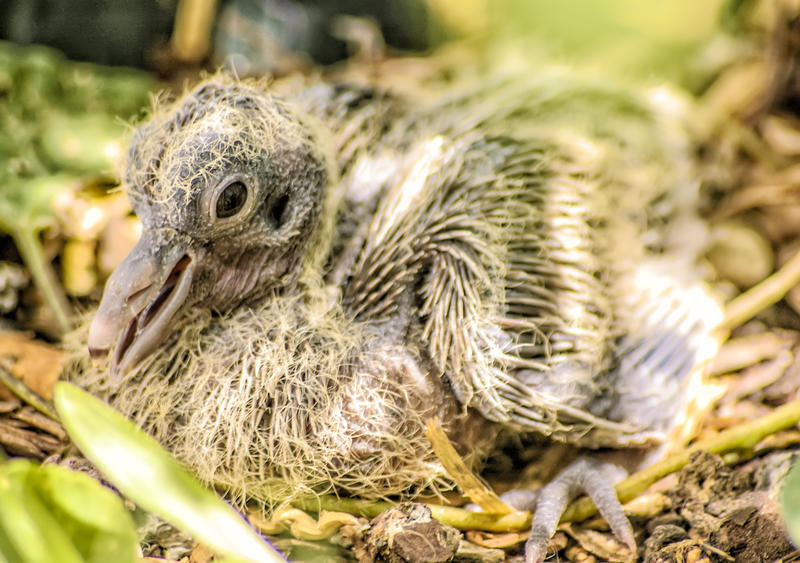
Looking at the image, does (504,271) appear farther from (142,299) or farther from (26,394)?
(26,394)

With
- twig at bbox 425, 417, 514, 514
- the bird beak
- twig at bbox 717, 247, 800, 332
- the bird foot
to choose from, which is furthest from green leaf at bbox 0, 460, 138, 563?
twig at bbox 717, 247, 800, 332

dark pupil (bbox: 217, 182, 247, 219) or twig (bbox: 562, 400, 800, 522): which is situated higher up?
dark pupil (bbox: 217, 182, 247, 219)

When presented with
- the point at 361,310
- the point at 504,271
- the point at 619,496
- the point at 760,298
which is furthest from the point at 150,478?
the point at 760,298

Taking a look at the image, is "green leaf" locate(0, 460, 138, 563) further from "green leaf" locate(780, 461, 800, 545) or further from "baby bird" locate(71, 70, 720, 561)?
"green leaf" locate(780, 461, 800, 545)

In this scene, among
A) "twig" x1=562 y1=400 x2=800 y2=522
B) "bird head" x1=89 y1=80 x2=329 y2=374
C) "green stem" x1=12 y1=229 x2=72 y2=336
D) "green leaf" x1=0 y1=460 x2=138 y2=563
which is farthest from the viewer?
"green stem" x1=12 y1=229 x2=72 y2=336

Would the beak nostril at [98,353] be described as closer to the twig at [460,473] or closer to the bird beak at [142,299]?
the bird beak at [142,299]

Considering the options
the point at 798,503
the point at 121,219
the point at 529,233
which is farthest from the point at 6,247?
the point at 798,503

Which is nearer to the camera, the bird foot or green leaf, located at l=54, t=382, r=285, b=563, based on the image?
green leaf, located at l=54, t=382, r=285, b=563
